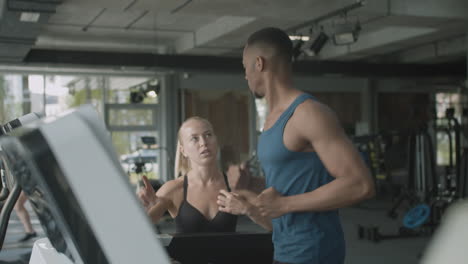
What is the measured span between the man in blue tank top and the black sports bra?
669 millimetres

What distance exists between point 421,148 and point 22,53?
588 centimetres

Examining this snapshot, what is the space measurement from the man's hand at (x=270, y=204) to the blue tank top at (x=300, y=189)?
12cm

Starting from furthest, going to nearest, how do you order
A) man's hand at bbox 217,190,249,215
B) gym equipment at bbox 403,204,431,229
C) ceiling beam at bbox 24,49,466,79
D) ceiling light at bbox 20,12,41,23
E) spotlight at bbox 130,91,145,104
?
spotlight at bbox 130,91,145,104, ceiling beam at bbox 24,49,466,79, gym equipment at bbox 403,204,431,229, ceiling light at bbox 20,12,41,23, man's hand at bbox 217,190,249,215

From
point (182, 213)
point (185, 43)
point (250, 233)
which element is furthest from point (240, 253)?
point (185, 43)

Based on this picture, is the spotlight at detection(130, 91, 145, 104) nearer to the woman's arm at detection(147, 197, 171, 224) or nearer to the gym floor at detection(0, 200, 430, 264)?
the gym floor at detection(0, 200, 430, 264)

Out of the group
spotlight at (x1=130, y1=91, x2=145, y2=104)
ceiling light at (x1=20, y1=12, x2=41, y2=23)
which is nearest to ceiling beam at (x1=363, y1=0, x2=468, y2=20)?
ceiling light at (x1=20, y1=12, x2=41, y2=23)

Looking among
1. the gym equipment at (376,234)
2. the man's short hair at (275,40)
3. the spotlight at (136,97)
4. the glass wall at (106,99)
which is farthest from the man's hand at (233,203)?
the spotlight at (136,97)

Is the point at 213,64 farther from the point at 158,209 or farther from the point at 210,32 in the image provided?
the point at 158,209

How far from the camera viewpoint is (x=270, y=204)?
4.55 ft

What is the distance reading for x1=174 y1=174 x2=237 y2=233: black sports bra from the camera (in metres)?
2.22

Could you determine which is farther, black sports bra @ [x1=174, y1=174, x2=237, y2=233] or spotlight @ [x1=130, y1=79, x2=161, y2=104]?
spotlight @ [x1=130, y1=79, x2=161, y2=104]

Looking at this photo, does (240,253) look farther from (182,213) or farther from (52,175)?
(52,175)

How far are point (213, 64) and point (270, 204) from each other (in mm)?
8561

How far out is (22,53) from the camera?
8391 millimetres
